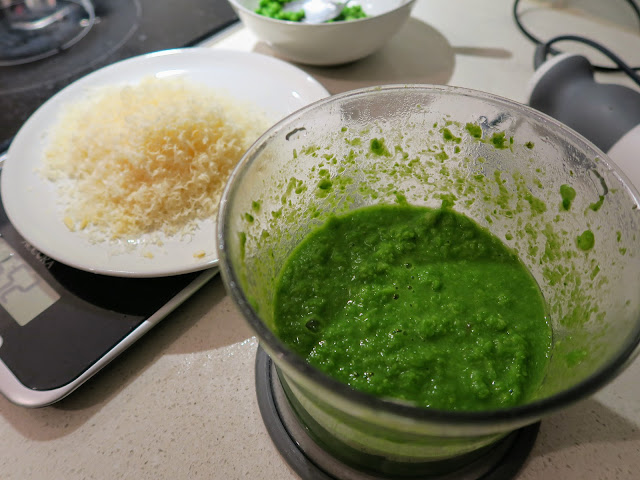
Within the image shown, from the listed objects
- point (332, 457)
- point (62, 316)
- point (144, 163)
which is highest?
point (144, 163)

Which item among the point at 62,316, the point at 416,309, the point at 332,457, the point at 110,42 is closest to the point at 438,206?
the point at 416,309

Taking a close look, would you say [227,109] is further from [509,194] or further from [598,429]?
[598,429]

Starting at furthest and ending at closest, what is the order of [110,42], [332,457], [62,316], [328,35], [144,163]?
[110,42]
[328,35]
[144,163]
[62,316]
[332,457]

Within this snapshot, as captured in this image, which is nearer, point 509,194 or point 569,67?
point 509,194

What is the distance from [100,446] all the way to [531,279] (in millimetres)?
767

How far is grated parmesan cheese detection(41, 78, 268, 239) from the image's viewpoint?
3.20 ft

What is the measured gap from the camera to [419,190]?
3.08 feet

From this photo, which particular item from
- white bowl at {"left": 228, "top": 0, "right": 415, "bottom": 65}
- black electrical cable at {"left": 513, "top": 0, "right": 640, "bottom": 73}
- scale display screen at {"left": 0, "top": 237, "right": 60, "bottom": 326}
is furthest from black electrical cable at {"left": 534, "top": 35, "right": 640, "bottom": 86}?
scale display screen at {"left": 0, "top": 237, "right": 60, "bottom": 326}

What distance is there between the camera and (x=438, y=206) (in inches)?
36.8

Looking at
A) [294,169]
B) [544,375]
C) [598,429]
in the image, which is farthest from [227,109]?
[598,429]

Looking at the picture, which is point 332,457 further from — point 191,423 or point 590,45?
point 590,45

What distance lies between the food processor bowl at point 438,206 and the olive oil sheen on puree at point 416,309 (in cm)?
3

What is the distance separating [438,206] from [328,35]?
1.94 feet

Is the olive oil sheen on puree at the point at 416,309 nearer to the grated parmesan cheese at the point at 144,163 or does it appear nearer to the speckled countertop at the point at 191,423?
the speckled countertop at the point at 191,423
